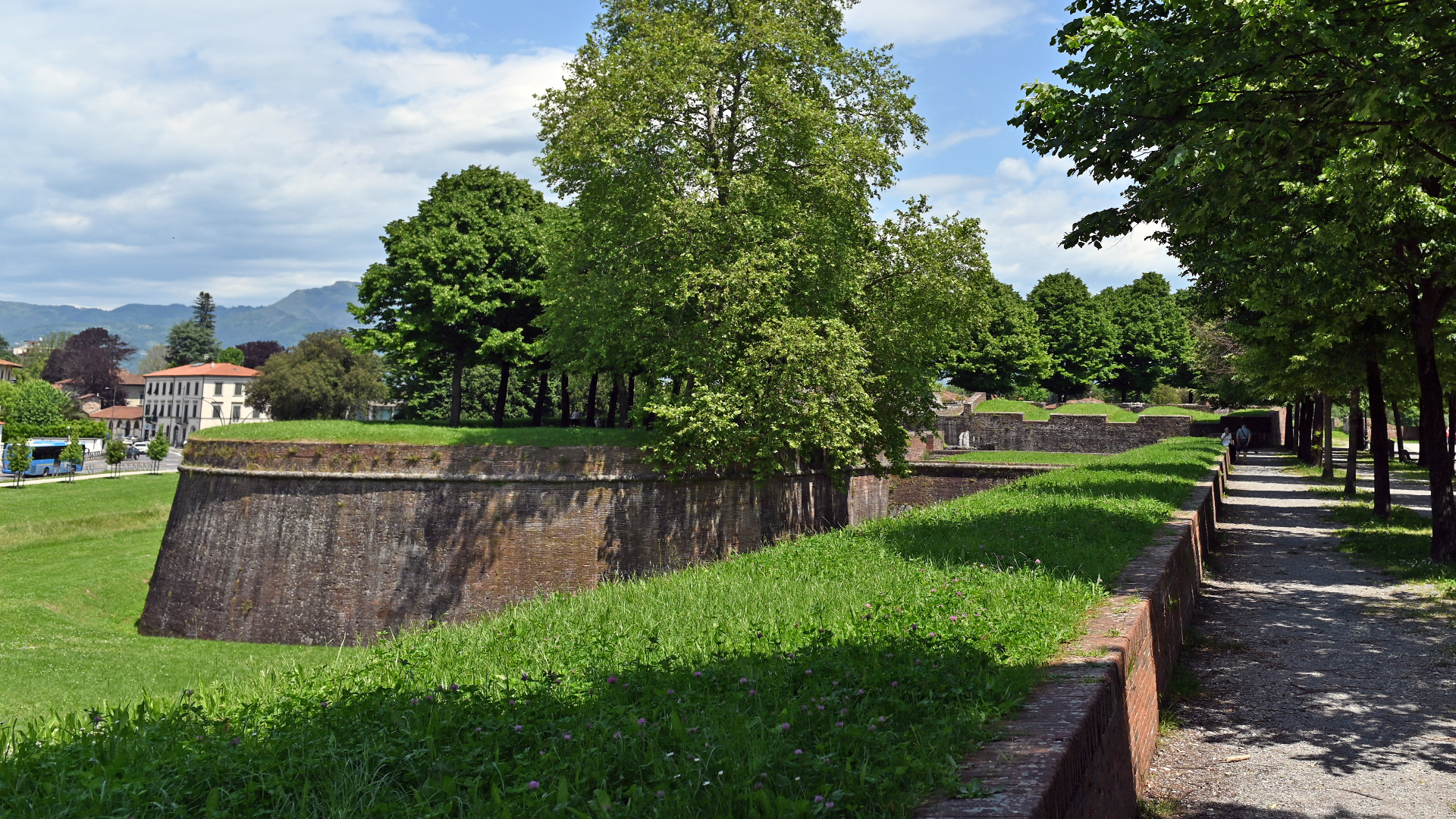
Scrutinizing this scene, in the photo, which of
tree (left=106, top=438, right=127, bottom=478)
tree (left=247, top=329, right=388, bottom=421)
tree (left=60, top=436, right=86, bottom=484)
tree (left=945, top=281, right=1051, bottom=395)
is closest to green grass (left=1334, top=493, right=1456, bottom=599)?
tree (left=945, top=281, right=1051, bottom=395)

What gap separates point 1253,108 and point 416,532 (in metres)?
17.3

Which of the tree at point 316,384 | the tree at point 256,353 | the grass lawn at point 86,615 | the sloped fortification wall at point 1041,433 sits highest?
the tree at point 256,353

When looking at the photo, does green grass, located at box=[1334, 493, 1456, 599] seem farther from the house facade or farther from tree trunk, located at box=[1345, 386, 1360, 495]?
the house facade

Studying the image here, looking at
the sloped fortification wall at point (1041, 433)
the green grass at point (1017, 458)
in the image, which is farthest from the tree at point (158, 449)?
the green grass at point (1017, 458)

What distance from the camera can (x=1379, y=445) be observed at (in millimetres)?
18219

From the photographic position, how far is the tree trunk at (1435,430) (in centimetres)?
1377

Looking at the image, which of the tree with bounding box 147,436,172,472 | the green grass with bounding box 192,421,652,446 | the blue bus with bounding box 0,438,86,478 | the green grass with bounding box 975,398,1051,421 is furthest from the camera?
the tree with bounding box 147,436,172,472

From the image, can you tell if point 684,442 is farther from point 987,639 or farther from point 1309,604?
point 987,639

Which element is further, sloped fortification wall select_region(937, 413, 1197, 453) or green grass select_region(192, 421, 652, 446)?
sloped fortification wall select_region(937, 413, 1197, 453)

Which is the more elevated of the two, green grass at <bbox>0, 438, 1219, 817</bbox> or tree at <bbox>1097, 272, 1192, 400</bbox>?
tree at <bbox>1097, 272, 1192, 400</bbox>

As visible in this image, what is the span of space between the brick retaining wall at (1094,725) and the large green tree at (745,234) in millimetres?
10335

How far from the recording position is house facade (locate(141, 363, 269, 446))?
351 ft

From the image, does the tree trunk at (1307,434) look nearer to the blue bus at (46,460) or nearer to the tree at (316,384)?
the tree at (316,384)

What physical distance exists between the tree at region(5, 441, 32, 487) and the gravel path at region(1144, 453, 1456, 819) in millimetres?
59783
